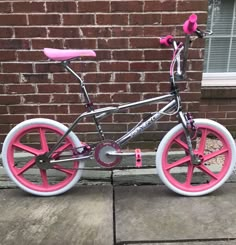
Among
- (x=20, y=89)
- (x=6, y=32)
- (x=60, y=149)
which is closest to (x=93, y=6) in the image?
(x=6, y=32)

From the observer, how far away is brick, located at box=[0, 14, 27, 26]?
3117 millimetres

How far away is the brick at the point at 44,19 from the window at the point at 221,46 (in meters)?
1.49

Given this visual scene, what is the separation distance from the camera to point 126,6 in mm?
3107

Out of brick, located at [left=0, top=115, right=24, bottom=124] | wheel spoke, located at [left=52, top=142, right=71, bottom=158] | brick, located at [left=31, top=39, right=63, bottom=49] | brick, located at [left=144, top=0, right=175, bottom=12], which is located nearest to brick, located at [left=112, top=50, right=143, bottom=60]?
brick, located at [left=144, top=0, right=175, bottom=12]

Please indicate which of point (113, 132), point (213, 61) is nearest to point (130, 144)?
point (113, 132)

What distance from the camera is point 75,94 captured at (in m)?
3.37

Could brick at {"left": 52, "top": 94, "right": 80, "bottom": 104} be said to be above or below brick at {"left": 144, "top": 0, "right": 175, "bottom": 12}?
below

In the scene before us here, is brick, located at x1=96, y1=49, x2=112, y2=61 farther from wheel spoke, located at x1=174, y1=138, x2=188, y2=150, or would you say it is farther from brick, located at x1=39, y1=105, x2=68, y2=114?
wheel spoke, located at x1=174, y1=138, x2=188, y2=150

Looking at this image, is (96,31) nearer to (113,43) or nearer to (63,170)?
(113,43)

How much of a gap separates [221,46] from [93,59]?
1.37 metres

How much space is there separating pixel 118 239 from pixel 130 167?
967 millimetres

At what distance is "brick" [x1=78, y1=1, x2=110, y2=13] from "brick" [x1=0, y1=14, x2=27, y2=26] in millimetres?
469

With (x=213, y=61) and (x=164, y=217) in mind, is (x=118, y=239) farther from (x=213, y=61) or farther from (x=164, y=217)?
(x=213, y=61)

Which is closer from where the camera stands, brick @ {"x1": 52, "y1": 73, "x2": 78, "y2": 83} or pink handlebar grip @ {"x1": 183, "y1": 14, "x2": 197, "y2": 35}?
pink handlebar grip @ {"x1": 183, "y1": 14, "x2": 197, "y2": 35}
